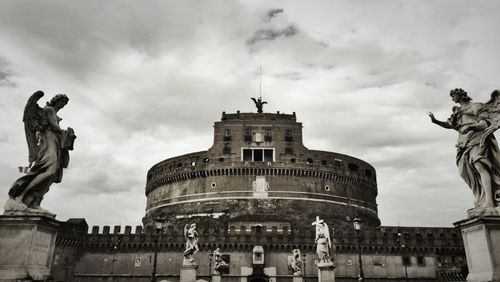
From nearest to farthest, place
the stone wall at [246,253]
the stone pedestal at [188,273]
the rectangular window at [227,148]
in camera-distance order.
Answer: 1. the stone pedestal at [188,273]
2. the stone wall at [246,253]
3. the rectangular window at [227,148]

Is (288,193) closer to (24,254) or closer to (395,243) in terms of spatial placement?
(395,243)

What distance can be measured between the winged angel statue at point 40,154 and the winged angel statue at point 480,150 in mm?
6759

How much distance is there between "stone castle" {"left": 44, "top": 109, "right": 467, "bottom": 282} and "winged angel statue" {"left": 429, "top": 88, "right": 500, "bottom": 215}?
31.6 meters

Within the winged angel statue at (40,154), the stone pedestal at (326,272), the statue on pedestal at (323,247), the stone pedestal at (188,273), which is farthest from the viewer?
the stone pedestal at (188,273)

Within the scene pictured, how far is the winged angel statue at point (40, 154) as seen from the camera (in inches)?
237

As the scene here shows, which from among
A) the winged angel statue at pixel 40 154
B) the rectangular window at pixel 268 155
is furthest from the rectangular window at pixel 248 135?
the winged angel statue at pixel 40 154

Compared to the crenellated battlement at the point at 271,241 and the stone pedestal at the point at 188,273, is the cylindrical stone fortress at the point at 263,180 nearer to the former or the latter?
the crenellated battlement at the point at 271,241

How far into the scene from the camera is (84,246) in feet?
137

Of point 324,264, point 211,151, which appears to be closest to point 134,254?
point 211,151

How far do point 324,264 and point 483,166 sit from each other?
11.0 metres

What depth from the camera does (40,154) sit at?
6.25m

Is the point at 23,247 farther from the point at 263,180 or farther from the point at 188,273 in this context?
the point at 263,180

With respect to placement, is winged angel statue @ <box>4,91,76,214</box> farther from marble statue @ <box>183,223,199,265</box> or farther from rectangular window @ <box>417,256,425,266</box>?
rectangular window @ <box>417,256,425,266</box>

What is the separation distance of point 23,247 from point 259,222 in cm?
4160
